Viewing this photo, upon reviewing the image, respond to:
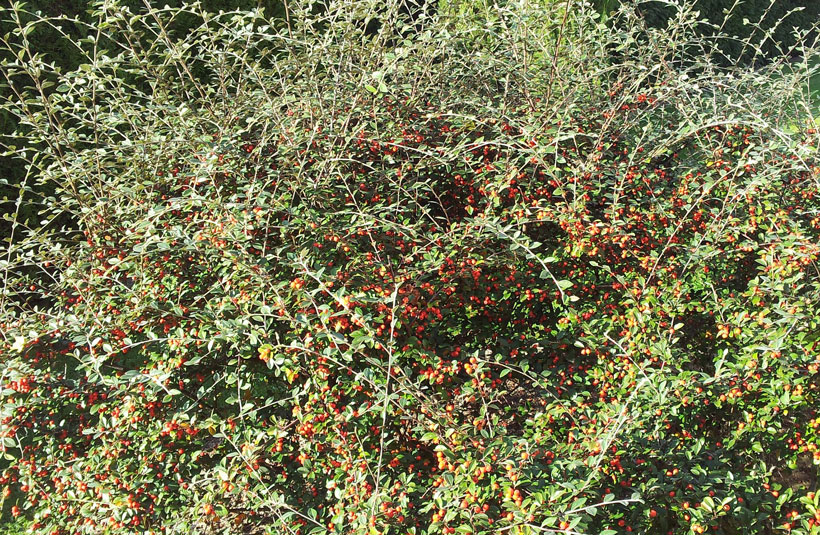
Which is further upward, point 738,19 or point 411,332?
point 411,332

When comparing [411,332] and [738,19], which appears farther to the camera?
[738,19]

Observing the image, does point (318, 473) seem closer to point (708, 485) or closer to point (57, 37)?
point (708, 485)

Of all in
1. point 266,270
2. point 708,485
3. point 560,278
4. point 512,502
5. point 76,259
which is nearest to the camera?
point 512,502

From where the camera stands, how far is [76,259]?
271 centimetres

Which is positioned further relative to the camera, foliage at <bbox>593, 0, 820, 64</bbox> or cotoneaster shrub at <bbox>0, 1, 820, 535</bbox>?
foliage at <bbox>593, 0, 820, 64</bbox>

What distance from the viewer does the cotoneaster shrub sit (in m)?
1.98

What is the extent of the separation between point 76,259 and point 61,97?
713 mm

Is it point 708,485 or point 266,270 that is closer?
point 708,485

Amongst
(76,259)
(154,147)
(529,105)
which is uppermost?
(529,105)

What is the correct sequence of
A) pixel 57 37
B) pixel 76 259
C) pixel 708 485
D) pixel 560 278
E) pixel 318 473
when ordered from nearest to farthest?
pixel 708 485 < pixel 318 473 < pixel 560 278 < pixel 76 259 < pixel 57 37

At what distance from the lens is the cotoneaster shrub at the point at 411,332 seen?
6.48 feet

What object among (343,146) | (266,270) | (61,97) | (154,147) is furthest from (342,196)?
(61,97)

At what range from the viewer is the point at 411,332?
87.0 inches

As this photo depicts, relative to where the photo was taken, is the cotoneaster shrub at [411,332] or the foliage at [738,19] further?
the foliage at [738,19]
